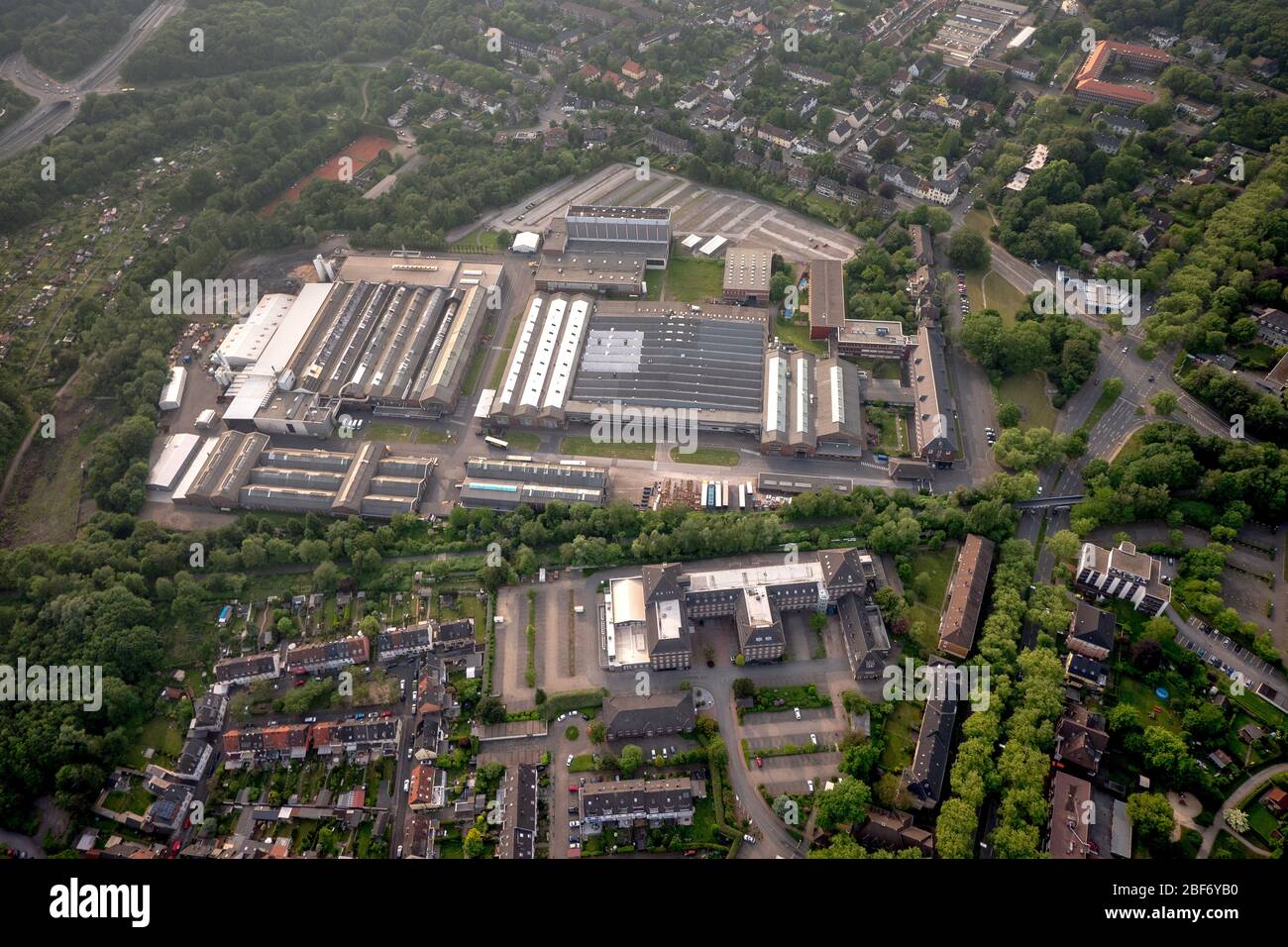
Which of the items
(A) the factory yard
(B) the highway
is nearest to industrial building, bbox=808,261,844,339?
(A) the factory yard

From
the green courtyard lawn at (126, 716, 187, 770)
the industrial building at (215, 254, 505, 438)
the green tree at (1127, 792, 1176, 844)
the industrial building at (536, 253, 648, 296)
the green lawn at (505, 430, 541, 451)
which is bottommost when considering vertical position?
the green courtyard lawn at (126, 716, 187, 770)

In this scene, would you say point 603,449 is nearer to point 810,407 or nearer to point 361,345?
point 810,407

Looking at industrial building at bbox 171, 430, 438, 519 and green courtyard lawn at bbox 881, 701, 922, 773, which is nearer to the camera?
green courtyard lawn at bbox 881, 701, 922, 773

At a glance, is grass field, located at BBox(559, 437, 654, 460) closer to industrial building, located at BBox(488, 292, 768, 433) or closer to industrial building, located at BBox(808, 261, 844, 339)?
industrial building, located at BBox(488, 292, 768, 433)

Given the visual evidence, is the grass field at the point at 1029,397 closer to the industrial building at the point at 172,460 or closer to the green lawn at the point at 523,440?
the green lawn at the point at 523,440

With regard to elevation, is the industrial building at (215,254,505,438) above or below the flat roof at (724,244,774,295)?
below

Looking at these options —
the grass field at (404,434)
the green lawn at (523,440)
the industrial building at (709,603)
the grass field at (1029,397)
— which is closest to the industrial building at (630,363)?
the green lawn at (523,440)

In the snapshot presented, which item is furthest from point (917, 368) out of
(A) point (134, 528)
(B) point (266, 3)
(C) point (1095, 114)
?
(B) point (266, 3)

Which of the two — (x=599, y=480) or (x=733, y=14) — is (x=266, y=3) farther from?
(x=599, y=480)
